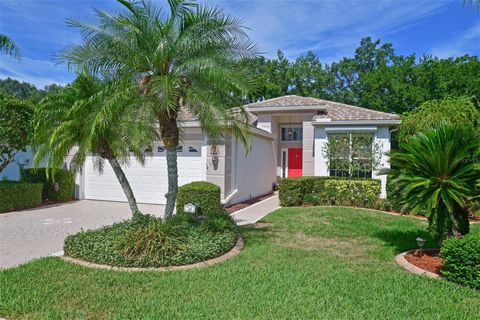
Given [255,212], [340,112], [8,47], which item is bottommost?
[255,212]

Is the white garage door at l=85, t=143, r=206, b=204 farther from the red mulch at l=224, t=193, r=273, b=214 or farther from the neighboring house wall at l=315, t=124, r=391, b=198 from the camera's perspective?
the neighboring house wall at l=315, t=124, r=391, b=198

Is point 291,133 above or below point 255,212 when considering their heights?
above

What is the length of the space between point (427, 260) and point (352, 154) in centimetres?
977

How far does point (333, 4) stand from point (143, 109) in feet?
28.7

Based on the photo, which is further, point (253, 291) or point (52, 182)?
point (52, 182)

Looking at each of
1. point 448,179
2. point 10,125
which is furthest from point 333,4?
point 10,125

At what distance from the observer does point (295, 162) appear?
70.1 feet

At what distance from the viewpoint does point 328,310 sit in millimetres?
4719

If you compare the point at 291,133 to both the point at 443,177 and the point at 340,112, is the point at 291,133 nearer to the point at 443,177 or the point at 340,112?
the point at 340,112

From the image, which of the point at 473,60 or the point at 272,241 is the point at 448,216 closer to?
the point at 272,241

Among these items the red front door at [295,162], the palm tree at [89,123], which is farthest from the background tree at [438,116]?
the palm tree at [89,123]

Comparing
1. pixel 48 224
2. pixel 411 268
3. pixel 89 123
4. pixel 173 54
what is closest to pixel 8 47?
pixel 48 224

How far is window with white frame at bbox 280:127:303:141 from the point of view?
21.1 m

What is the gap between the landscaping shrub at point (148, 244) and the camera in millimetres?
6641
